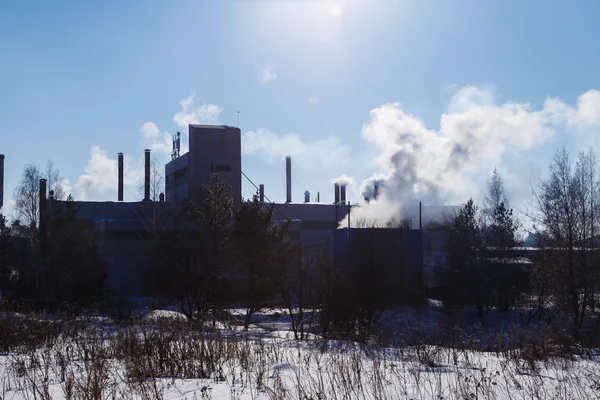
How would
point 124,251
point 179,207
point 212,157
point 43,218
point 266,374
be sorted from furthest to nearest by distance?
point 212,157 → point 43,218 → point 124,251 → point 179,207 → point 266,374

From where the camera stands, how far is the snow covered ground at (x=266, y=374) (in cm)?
812

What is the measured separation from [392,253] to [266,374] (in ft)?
108

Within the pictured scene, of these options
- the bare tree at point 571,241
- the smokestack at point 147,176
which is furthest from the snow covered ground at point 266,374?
the smokestack at point 147,176

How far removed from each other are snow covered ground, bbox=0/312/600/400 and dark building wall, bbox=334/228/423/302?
25753mm

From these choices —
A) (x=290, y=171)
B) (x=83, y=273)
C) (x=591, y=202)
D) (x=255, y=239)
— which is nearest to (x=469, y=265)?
(x=591, y=202)

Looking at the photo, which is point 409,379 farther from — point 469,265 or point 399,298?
point 469,265

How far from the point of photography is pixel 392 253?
4206 centimetres

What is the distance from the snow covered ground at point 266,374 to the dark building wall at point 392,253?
25.8 meters

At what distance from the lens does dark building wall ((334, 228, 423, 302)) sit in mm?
39188

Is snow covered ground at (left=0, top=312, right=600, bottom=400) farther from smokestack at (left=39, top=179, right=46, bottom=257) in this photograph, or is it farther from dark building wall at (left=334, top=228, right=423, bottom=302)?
smokestack at (left=39, top=179, right=46, bottom=257)

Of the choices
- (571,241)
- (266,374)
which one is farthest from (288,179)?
(266,374)

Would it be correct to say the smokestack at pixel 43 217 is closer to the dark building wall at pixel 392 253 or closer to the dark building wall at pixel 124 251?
the dark building wall at pixel 124 251

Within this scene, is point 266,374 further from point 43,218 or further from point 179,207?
point 43,218

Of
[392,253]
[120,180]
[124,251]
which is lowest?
[392,253]
